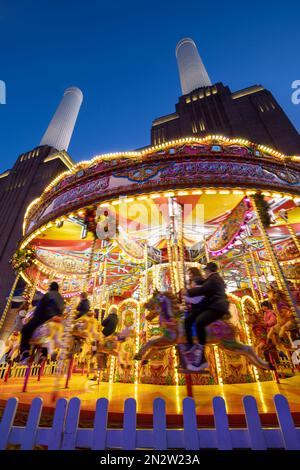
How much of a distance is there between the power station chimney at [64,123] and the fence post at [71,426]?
35121mm

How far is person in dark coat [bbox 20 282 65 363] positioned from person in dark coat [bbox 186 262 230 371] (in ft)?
8.27

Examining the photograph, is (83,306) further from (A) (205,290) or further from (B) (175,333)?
(A) (205,290)

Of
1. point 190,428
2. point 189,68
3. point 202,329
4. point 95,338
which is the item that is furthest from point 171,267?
point 189,68

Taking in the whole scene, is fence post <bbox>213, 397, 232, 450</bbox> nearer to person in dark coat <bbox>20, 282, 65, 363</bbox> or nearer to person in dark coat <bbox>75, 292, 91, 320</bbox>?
person in dark coat <bbox>20, 282, 65, 363</bbox>

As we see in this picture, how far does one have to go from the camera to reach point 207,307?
129 inches

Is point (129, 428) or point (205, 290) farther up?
point (205, 290)

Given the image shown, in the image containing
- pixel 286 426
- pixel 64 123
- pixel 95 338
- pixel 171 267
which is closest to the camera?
pixel 286 426

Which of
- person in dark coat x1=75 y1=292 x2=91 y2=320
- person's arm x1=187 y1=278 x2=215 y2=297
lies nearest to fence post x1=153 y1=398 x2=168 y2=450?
person's arm x1=187 y1=278 x2=215 y2=297

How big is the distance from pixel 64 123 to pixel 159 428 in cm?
4120

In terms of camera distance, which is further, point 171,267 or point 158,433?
point 171,267

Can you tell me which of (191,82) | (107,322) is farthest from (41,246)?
(191,82)

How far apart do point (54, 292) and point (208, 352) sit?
3938 mm

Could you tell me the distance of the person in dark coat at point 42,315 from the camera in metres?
4.04

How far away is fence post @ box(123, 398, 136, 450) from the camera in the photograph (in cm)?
200
